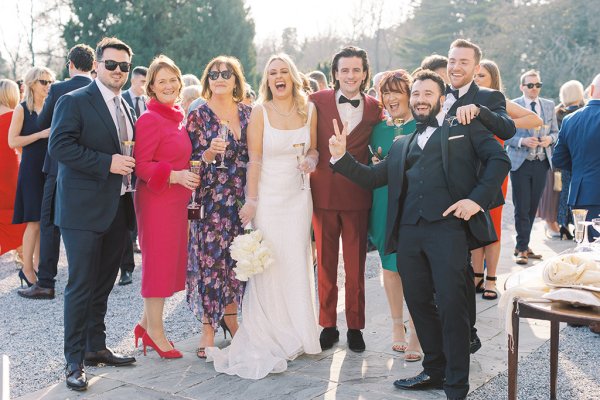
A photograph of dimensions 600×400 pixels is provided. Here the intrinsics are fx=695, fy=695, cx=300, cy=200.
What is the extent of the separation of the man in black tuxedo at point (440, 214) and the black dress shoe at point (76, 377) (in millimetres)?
Answer: 2165

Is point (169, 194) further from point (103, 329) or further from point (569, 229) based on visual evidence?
point (569, 229)

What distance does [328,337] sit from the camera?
18.0ft

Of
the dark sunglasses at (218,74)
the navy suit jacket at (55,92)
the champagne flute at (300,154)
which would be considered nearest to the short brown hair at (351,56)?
the champagne flute at (300,154)

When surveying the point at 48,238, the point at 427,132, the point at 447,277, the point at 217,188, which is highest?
the point at 427,132

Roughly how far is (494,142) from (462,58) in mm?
1087

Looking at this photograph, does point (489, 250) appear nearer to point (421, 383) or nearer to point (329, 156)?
point (329, 156)

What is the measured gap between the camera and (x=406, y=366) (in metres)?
5.07

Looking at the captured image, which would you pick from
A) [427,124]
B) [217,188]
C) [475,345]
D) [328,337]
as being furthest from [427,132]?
[328,337]

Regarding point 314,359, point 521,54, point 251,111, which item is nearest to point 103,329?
point 314,359

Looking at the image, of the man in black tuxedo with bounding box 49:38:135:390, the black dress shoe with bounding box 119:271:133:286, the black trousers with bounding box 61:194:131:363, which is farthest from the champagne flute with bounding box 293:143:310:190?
the black dress shoe with bounding box 119:271:133:286

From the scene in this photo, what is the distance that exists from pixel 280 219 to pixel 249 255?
1.39 ft

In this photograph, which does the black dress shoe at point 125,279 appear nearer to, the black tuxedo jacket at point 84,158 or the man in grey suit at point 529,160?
the black tuxedo jacket at point 84,158

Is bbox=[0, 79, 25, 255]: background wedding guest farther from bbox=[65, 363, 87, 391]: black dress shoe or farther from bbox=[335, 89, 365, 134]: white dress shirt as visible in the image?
bbox=[335, 89, 365, 134]: white dress shirt

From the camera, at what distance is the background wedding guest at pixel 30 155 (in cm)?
741
